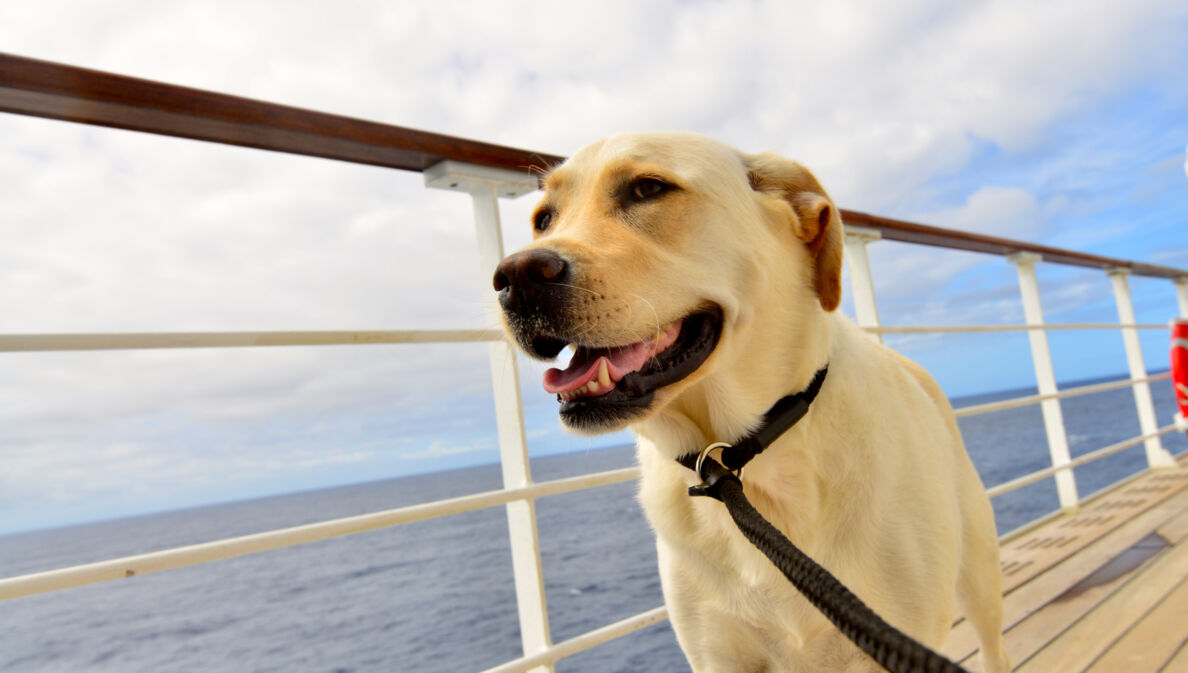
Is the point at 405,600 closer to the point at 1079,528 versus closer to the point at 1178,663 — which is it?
the point at 1079,528

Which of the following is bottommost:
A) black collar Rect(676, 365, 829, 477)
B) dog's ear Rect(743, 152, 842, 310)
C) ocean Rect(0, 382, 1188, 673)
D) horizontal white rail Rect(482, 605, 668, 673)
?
ocean Rect(0, 382, 1188, 673)

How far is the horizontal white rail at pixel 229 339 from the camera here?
103cm

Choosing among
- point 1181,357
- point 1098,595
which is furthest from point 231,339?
point 1181,357

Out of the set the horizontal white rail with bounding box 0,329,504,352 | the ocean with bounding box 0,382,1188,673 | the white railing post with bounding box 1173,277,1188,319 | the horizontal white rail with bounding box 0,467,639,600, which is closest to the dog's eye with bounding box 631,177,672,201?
the horizontal white rail with bounding box 0,329,504,352

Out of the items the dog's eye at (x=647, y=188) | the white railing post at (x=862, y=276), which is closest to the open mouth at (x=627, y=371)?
the dog's eye at (x=647, y=188)

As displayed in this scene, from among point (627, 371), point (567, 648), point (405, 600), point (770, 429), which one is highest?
point (627, 371)

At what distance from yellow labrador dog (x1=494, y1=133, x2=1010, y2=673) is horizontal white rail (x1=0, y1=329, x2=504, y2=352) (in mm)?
411

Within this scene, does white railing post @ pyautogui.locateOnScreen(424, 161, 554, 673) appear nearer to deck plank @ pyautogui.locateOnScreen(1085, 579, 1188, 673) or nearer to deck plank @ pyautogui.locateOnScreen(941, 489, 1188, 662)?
deck plank @ pyautogui.locateOnScreen(941, 489, 1188, 662)

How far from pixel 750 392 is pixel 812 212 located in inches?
13.2

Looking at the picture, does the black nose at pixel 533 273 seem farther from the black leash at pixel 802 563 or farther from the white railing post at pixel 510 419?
the white railing post at pixel 510 419

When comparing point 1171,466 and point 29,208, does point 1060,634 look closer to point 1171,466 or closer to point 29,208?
point 1171,466

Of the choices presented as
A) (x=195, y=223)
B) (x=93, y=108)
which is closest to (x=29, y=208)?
(x=195, y=223)

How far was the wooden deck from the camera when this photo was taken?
182 centimetres

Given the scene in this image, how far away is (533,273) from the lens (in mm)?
897
